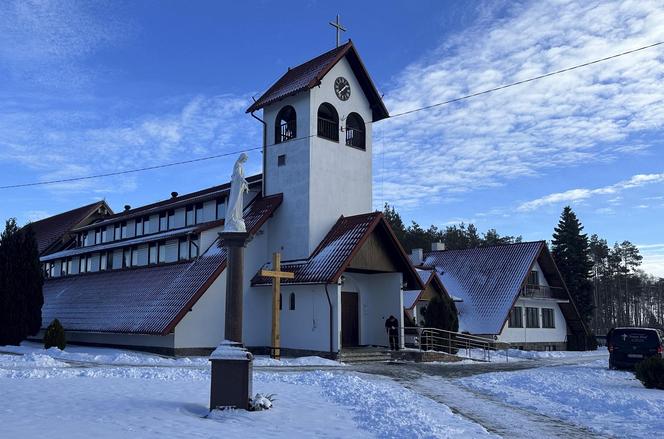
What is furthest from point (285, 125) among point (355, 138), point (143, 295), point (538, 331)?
point (538, 331)

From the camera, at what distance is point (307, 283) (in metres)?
24.7

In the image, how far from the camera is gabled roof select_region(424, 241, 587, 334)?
1469 inches

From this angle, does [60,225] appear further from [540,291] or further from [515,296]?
[540,291]

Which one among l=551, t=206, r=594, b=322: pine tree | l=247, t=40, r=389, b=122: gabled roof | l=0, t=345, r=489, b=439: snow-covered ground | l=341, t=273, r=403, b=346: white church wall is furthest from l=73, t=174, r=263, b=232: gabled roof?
l=551, t=206, r=594, b=322: pine tree

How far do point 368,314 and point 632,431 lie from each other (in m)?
17.6

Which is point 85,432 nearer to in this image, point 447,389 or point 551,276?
point 447,389

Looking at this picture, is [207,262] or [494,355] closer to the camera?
[207,262]

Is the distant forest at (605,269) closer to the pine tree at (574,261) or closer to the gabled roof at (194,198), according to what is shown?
the pine tree at (574,261)

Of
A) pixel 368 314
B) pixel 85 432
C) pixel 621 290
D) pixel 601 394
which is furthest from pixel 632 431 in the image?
pixel 621 290

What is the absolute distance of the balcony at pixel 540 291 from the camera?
3891cm

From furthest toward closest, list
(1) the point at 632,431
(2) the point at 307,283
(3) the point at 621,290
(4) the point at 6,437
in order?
(3) the point at 621,290
(2) the point at 307,283
(1) the point at 632,431
(4) the point at 6,437

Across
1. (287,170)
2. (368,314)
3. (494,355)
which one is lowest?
(494,355)

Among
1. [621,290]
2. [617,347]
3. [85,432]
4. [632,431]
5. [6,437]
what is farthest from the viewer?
[621,290]

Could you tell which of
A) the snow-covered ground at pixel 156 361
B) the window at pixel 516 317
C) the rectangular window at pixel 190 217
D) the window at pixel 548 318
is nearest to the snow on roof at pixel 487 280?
the window at pixel 516 317
